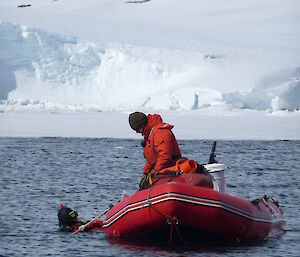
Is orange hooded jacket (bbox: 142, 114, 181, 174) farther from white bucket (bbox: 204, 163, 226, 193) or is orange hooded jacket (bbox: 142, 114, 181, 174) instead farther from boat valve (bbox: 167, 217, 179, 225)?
white bucket (bbox: 204, 163, 226, 193)

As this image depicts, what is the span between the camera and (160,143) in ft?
32.4

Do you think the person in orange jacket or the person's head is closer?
the person in orange jacket

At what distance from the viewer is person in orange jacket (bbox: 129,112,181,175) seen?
389 inches

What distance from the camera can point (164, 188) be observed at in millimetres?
9391

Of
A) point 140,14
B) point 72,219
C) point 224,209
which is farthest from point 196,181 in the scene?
point 140,14

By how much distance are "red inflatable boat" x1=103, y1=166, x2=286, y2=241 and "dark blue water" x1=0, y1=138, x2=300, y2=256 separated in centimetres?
17

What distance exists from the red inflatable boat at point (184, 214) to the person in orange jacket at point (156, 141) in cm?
23

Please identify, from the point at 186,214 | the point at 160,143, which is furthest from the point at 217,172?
the point at 186,214

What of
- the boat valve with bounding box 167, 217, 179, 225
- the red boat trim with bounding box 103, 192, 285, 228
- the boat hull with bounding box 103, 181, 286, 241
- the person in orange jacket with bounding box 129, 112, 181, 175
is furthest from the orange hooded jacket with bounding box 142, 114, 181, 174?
the boat valve with bounding box 167, 217, 179, 225

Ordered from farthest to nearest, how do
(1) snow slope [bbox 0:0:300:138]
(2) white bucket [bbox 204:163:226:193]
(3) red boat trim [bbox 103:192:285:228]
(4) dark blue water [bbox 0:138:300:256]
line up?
1. (1) snow slope [bbox 0:0:300:138]
2. (2) white bucket [bbox 204:163:226:193]
3. (4) dark blue water [bbox 0:138:300:256]
4. (3) red boat trim [bbox 103:192:285:228]

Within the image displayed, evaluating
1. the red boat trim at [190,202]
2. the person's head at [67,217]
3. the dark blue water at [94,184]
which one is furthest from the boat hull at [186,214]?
the person's head at [67,217]

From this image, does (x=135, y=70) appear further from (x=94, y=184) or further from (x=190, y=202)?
(x=190, y=202)

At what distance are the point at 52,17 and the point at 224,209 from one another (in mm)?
36343

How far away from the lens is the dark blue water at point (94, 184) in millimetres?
9859
